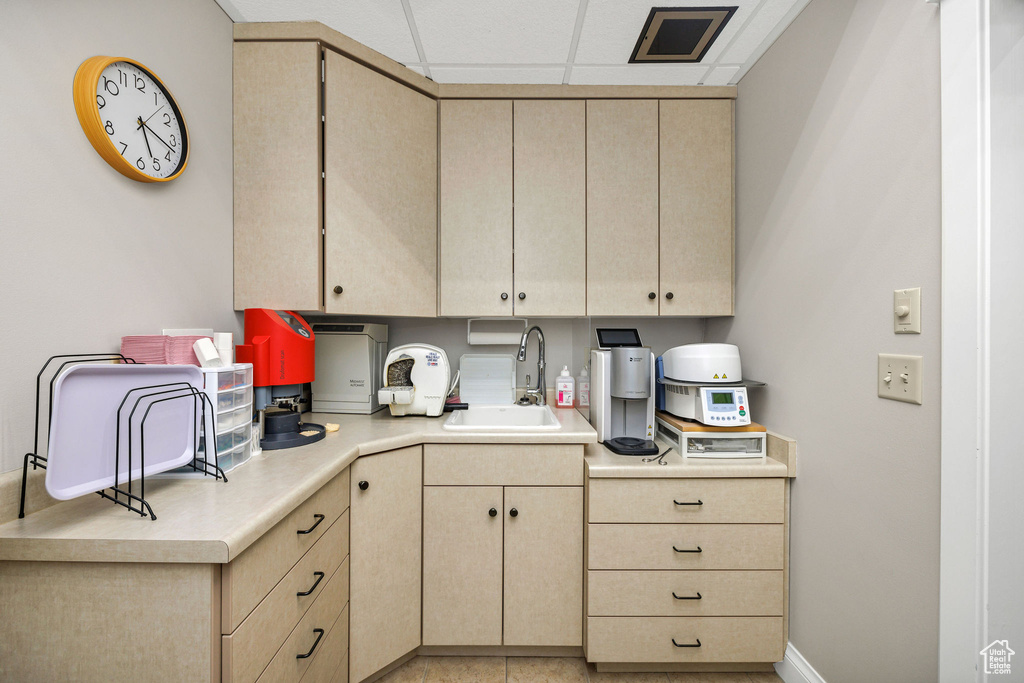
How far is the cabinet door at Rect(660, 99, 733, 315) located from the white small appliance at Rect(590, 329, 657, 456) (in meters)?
0.42

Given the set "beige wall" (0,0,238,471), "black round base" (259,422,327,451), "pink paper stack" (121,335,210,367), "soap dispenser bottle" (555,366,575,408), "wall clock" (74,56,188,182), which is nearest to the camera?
"beige wall" (0,0,238,471)

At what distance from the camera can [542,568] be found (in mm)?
1568

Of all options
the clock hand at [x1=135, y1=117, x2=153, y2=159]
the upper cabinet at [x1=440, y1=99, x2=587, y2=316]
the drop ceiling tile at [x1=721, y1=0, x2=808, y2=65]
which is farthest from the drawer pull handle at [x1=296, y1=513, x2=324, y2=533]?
the drop ceiling tile at [x1=721, y1=0, x2=808, y2=65]

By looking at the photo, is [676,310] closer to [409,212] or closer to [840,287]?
[840,287]

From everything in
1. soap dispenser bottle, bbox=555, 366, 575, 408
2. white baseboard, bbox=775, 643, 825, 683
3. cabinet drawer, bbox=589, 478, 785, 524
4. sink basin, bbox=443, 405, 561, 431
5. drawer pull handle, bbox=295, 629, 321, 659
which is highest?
soap dispenser bottle, bbox=555, 366, 575, 408

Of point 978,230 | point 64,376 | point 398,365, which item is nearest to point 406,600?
point 398,365

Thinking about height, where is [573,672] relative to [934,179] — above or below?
below

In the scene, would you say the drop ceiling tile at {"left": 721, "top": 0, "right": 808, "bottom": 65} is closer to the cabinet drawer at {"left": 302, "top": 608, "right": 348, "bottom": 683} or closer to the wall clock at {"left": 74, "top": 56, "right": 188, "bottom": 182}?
the wall clock at {"left": 74, "top": 56, "right": 188, "bottom": 182}

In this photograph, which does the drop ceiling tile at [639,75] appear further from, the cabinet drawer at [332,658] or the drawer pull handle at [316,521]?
the cabinet drawer at [332,658]

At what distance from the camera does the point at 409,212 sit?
180cm

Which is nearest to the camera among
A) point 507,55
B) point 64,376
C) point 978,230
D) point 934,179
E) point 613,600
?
point 64,376

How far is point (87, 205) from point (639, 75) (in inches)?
80.2

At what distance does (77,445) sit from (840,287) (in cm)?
198

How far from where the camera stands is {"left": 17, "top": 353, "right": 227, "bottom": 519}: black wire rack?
Answer: 0.84 m
